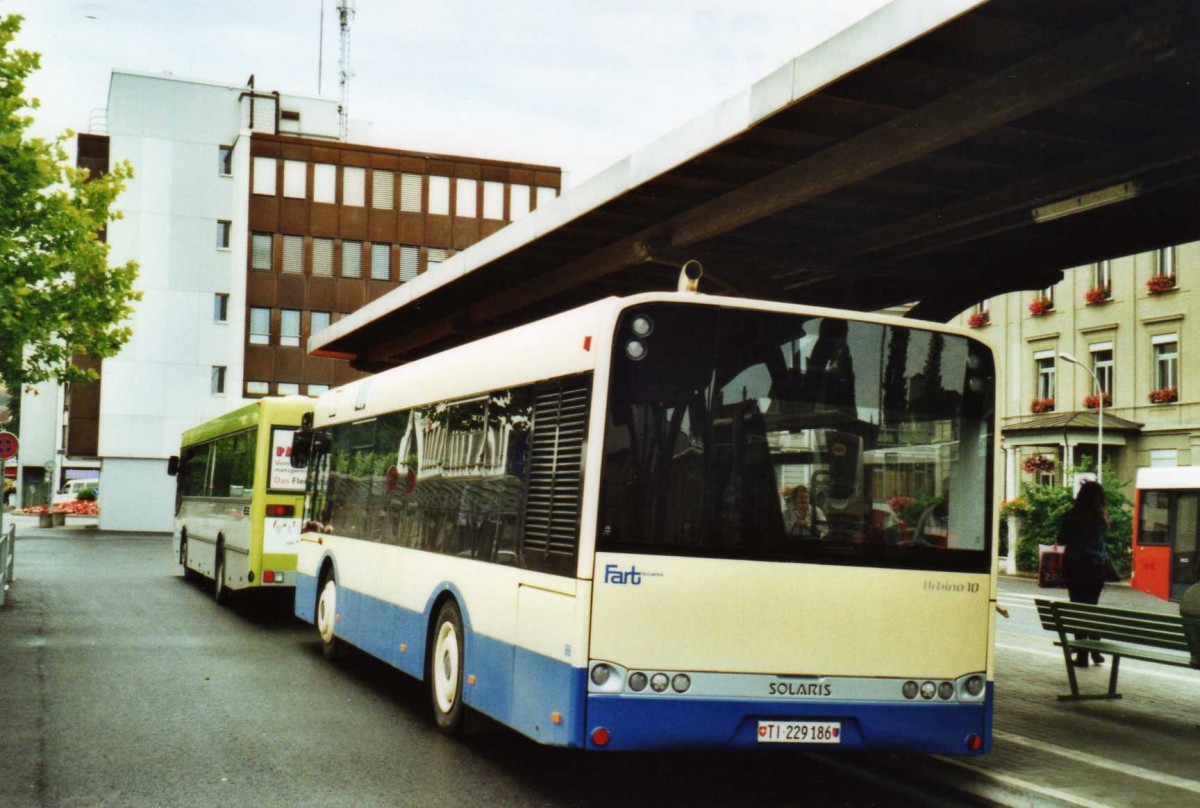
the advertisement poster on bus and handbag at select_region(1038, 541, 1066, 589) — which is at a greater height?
the advertisement poster on bus

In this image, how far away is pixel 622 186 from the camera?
11.1 m

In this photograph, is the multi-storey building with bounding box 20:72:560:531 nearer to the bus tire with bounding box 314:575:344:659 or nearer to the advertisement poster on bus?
the advertisement poster on bus

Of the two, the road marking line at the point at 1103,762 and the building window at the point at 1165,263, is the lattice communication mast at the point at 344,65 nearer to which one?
the building window at the point at 1165,263

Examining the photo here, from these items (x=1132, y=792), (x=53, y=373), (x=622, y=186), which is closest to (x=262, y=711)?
(x=622, y=186)

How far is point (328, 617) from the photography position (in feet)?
45.0

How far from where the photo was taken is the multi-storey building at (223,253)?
191ft

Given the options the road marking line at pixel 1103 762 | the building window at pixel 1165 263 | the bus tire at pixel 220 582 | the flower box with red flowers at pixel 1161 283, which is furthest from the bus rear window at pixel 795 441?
the building window at pixel 1165 263

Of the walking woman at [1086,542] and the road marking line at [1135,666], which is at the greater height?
the walking woman at [1086,542]

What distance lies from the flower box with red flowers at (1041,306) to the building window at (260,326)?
30.9 m

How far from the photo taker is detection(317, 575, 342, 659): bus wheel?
1350 centimetres

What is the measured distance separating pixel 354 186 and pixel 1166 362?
33942 mm

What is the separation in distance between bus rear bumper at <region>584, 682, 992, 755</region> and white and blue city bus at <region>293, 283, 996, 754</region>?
0.01 m

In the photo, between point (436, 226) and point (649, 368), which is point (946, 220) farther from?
point (436, 226)

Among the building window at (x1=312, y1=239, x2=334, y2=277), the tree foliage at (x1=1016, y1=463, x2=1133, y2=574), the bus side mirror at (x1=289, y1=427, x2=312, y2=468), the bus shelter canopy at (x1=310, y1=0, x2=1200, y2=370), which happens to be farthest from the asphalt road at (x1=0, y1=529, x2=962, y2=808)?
the building window at (x1=312, y1=239, x2=334, y2=277)
